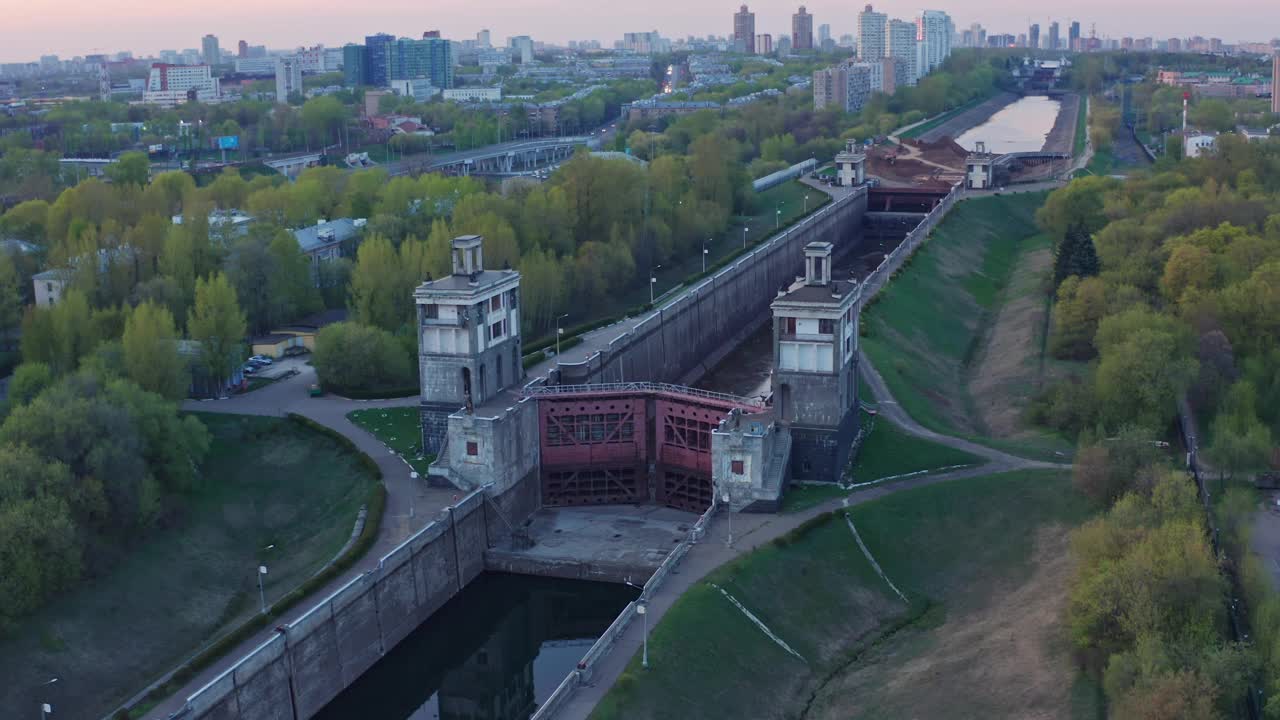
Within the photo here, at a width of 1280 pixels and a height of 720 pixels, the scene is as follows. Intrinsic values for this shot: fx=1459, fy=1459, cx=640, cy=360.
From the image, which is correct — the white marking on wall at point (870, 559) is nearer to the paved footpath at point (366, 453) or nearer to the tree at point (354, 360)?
the paved footpath at point (366, 453)

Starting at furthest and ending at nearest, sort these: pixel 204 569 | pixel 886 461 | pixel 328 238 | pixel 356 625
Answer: pixel 328 238
pixel 886 461
pixel 204 569
pixel 356 625

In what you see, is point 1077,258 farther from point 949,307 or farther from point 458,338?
point 458,338

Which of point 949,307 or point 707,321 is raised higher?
point 707,321

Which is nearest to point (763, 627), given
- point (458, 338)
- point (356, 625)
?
point (356, 625)

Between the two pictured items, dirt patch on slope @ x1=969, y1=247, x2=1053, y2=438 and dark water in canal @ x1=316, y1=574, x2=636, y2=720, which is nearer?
dark water in canal @ x1=316, y1=574, x2=636, y2=720

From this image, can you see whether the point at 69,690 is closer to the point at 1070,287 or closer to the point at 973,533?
the point at 973,533

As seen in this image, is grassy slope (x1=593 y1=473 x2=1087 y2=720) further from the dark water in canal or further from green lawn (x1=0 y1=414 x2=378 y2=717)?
green lawn (x1=0 y1=414 x2=378 y2=717)

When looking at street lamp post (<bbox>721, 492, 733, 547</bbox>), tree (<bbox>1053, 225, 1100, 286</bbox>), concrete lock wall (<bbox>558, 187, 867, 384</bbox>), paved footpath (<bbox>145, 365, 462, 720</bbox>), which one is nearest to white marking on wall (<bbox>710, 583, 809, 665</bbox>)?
street lamp post (<bbox>721, 492, 733, 547</bbox>)

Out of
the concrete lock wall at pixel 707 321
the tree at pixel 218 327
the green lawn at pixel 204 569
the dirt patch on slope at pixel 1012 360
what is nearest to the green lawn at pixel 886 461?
the dirt patch on slope at pixel 1012 360
